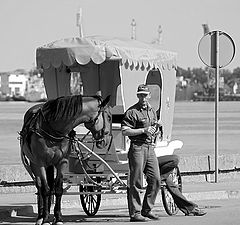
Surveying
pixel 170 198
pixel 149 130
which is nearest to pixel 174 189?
pixel 170 198

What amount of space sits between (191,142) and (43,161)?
2143cm

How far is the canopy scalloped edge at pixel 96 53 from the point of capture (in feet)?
49.4

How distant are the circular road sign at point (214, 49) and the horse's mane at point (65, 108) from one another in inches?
256

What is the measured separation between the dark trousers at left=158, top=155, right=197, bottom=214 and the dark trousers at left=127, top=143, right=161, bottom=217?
0.58m

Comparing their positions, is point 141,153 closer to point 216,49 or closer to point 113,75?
Answer: point 113,75

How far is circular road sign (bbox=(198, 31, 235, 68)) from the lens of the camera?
758 inches

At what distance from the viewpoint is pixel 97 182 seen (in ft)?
48.8

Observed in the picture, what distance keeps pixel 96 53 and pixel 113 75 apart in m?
1.69

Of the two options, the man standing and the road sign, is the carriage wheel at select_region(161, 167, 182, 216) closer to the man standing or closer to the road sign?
the man standing

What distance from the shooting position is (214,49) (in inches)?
760

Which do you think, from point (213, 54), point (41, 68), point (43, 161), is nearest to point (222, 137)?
point (213, 54)

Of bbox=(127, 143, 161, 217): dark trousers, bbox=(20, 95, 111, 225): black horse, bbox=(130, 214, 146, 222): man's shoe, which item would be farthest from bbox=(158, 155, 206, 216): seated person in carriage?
bbox=(20, 95, 111, 225): black horse

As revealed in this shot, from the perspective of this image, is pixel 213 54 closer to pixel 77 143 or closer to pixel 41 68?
pixel 41 68

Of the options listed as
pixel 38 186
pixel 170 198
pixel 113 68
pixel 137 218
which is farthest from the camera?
pixel 113 68
